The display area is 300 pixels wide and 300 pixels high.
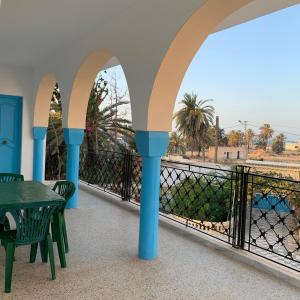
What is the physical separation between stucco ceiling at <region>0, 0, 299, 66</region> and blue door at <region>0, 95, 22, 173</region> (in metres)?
2.31

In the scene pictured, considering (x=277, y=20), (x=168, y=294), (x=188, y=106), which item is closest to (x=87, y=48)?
(x=168, y=294)

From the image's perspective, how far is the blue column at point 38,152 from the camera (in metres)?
7.61

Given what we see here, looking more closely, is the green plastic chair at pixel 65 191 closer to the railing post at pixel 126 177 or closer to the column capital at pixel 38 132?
the railing post at pixel 126 177

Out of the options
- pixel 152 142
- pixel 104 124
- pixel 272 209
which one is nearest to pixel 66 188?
pixel 152 142

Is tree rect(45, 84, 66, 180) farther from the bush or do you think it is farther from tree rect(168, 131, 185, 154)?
tree rect(168, 131, 185, 154)

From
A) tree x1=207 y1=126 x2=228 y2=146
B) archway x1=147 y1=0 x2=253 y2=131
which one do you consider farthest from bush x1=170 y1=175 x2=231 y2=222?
tree x1=207 y1=126 x2=228 y2=146

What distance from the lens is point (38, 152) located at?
7629mm

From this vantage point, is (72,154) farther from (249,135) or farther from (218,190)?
(249,135)

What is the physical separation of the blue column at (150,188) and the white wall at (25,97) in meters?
4.89

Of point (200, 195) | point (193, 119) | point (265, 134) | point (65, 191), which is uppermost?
point (193, 119)

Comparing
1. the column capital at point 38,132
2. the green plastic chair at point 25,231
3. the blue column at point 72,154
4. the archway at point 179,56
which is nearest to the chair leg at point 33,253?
the green plastic chair at point 25,231

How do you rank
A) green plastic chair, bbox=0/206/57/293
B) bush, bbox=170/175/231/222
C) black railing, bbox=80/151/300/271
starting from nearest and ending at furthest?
green plastic chair, bbox=0/206/57/293, black railing, bbox=80/151/300/271, bush, bbox=170/175/231/222

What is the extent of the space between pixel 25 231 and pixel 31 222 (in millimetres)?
86

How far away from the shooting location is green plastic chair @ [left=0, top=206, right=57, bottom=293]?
2715 mm
